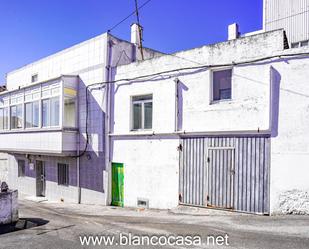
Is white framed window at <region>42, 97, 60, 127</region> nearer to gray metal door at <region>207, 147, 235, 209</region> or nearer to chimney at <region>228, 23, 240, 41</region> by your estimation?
gray metal door at <region>207, 147, 235, 209</region>

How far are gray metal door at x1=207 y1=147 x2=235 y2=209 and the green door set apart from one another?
162 inches

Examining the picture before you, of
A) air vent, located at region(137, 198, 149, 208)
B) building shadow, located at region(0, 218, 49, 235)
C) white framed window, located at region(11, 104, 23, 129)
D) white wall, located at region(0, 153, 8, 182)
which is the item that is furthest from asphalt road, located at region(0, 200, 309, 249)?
white wall, located at region(0, 153, 8, 182)

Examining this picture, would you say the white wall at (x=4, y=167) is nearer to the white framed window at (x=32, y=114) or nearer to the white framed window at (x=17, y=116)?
the white framed window at (x=17, y=116)

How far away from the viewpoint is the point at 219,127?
915 centimetres

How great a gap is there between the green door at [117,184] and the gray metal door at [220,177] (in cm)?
413

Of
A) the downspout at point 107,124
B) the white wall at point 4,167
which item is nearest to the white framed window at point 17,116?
the white wall at point 4,167

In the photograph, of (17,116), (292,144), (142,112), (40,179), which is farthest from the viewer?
Answer: (40,179)

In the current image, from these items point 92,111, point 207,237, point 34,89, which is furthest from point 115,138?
point 207,237

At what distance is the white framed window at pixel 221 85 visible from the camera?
30.2 feet

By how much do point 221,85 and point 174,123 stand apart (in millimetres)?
2107

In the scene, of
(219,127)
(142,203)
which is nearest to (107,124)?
(142,203)

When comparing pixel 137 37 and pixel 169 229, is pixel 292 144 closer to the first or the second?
pixel 169 229

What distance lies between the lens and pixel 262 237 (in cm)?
630

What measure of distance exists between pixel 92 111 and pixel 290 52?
8.36 metres
